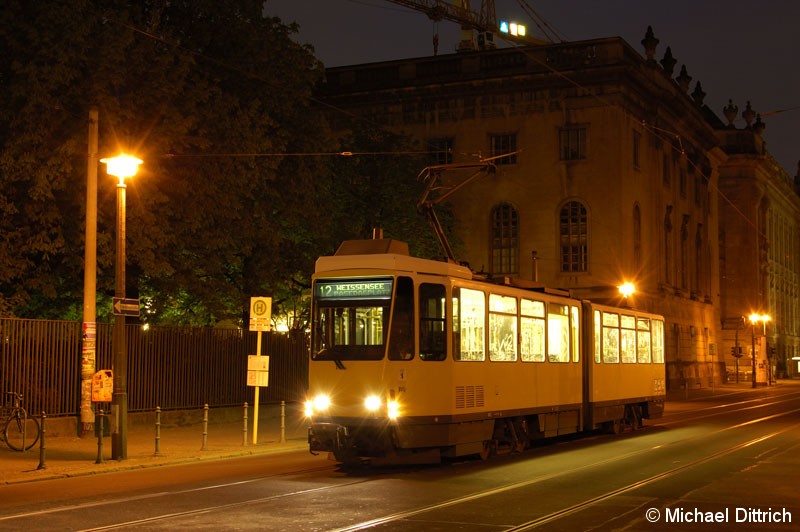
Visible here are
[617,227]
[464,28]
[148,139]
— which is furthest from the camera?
[464,28]

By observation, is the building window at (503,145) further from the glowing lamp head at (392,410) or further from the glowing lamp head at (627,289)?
the glowing lamp head at (392,410)

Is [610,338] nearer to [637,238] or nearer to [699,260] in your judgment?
[637,238]

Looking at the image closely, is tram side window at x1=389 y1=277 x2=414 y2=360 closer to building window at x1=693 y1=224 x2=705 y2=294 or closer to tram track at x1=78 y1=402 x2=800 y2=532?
tram track at x1=78 y1=402 x2=800 y2=532

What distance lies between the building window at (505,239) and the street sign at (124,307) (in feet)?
124

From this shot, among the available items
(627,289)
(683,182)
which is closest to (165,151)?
(627,289)

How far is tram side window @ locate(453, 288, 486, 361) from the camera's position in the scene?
18.5 m

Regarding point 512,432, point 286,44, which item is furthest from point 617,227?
point 512,432

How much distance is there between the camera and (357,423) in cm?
1748

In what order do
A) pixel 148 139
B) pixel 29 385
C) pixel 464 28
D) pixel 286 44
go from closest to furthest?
pixel 29 385
pixel 148 139
pixel 286 44
pixel 464 28

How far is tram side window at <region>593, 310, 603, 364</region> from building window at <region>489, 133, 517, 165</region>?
31.8 metres

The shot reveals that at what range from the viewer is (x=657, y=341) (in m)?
30.5

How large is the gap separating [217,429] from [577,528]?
18.2 metres

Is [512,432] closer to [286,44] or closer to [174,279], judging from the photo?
[174,279]

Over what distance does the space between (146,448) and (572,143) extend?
37.4 m
